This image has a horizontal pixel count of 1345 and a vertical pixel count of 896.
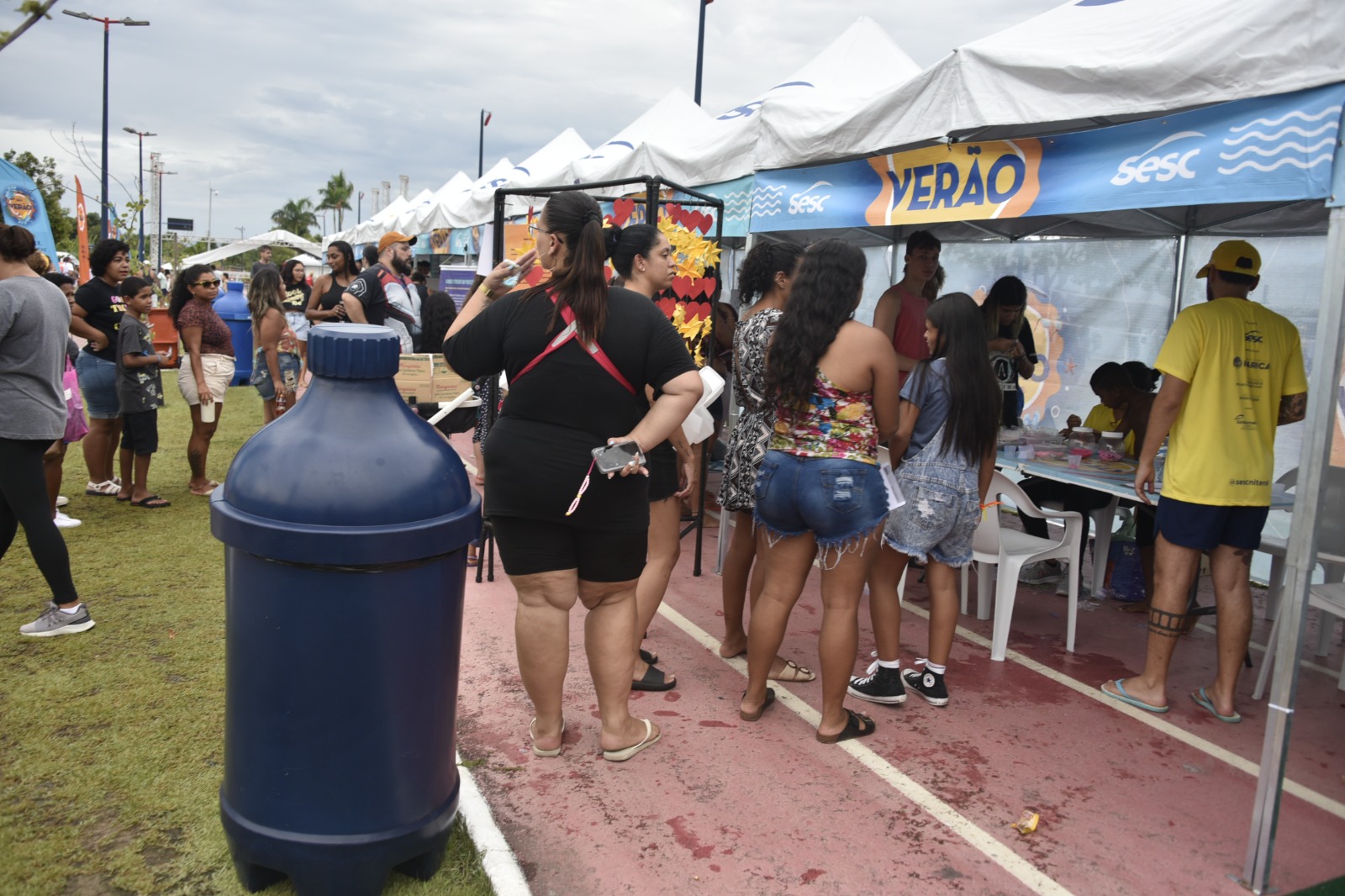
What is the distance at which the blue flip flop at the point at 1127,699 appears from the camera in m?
4.07

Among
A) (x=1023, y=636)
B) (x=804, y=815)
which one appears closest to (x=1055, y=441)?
(x=1023, y=636)

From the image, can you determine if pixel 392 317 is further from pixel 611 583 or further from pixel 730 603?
pixel 611 583

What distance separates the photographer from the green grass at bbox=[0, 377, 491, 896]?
2.56 m

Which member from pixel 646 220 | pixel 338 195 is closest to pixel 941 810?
pixel 646 220

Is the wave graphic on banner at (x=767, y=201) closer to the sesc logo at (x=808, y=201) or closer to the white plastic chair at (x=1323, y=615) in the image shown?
the sesc logo at (x=808, y=201)

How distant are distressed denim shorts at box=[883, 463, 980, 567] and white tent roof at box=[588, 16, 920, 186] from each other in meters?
2.05

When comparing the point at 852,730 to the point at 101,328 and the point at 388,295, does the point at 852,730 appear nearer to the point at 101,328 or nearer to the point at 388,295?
the point at 388,295

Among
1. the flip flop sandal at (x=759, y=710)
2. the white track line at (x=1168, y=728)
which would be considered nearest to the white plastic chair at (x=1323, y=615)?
the white track line at (x=1168, y=728)

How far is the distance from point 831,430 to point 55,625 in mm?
3616

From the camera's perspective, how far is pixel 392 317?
713 centimetres

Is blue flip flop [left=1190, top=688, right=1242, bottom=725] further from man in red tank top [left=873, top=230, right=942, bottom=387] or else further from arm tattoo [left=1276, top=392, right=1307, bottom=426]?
man in red tank top [left=873, top=230, right=942, bottom=387]

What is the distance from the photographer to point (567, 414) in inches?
116

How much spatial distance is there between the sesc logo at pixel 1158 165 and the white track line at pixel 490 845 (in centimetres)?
342

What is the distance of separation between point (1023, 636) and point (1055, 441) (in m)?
1.52
